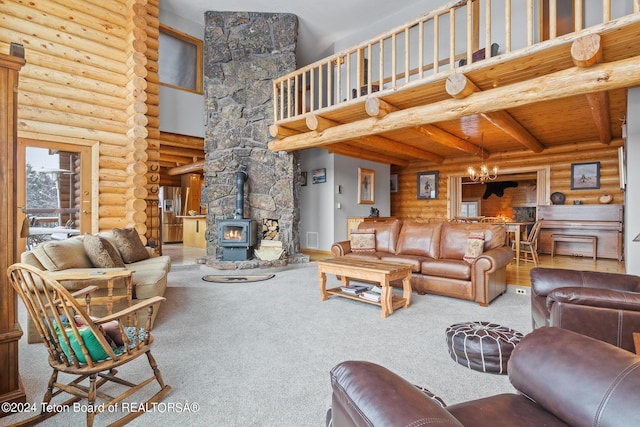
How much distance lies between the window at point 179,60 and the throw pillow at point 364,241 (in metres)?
4.88

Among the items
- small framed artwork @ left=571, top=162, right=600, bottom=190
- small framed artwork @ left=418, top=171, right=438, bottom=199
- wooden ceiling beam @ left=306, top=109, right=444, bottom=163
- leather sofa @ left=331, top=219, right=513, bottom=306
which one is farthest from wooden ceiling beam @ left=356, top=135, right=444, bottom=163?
small framed artwork @ left=571, top=162, right=600, bottom=190

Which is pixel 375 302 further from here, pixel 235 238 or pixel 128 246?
pixel 235 238

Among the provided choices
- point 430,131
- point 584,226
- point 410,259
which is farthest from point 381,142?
point 584,226

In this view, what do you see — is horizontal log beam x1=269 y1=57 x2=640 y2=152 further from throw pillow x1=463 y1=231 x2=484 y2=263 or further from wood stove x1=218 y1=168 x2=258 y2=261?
wood stove x1=218 y1=168 x2=258 y2=261

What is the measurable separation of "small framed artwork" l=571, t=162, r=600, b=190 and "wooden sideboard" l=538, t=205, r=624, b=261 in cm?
56

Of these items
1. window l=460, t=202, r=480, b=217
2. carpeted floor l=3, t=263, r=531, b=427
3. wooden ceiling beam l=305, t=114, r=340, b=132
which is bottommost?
carpeted floor l=3, t=263, r=531, b=427

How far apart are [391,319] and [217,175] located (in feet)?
15.8

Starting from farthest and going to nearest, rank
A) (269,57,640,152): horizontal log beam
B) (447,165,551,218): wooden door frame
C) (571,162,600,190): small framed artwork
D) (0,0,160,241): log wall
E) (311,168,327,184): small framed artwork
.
→ (311,168,327,184): small framed artwork
(447,165,551,218): wooden door frame
(571,162,600,190): small framed artwork
(0,0,160,241): log wall
(269,57,640,152): horizontal log beam

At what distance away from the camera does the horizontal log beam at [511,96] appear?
3023 mm

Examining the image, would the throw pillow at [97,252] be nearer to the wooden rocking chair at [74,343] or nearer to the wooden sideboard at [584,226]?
the wooden rocking chair at [74,343]

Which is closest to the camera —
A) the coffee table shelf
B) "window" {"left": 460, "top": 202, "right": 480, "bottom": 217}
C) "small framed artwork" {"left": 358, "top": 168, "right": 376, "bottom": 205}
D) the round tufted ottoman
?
the round tufted ottoman

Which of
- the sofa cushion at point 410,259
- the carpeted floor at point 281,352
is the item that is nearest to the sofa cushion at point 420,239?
the sofa cushion at point 410,259

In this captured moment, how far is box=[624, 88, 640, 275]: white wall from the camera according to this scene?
11.6ft

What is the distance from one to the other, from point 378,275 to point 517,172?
6.29 metres
